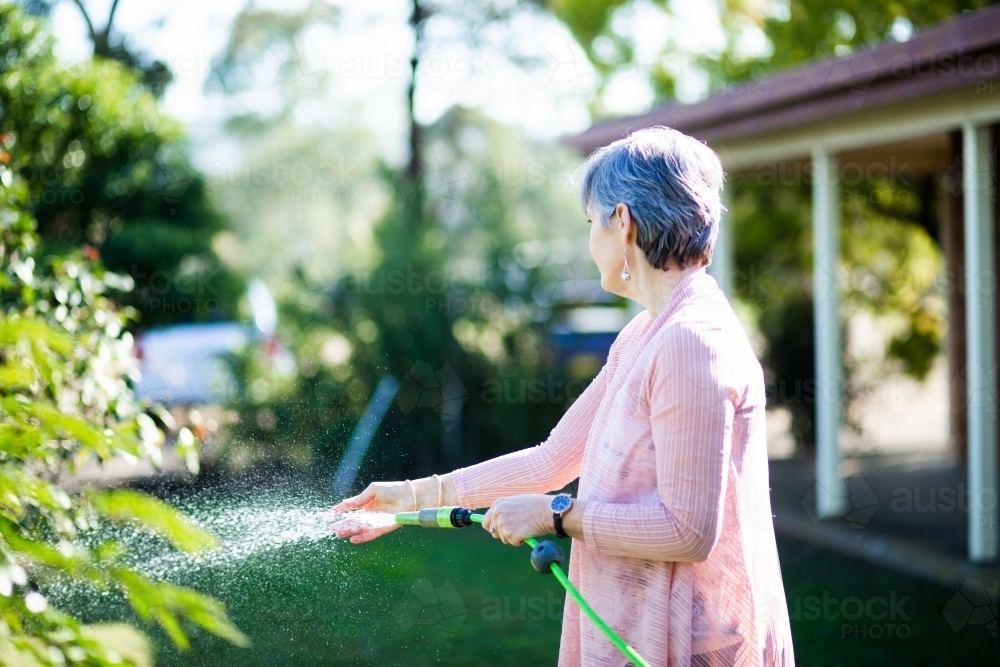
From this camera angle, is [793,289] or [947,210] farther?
[793,289]

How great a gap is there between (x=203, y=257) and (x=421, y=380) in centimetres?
246

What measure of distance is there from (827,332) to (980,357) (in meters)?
1.70

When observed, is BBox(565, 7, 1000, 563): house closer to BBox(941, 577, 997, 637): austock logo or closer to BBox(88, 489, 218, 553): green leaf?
BBox(941, 577, 997, 637): austock logo

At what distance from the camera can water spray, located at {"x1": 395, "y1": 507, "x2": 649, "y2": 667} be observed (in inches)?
78.2

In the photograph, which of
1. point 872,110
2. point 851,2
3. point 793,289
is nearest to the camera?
point 872,110

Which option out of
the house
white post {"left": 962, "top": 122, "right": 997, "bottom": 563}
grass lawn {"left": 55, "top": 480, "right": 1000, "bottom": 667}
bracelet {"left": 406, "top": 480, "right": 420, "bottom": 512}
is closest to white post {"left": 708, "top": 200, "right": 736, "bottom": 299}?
the house

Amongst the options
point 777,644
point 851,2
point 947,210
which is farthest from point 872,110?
point 851,2

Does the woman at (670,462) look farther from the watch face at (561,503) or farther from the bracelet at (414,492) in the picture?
the bracelet at (414,492)

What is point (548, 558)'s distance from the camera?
206 centimetres

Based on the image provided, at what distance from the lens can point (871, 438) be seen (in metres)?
10.6

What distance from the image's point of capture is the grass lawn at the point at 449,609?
2.87 meters

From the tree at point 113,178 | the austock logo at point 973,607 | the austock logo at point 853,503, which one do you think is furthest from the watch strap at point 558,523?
the austock logo at point 853,503

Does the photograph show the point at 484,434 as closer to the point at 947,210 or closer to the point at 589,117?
the point at 947,210

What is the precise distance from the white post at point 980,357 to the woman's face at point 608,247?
4443 millimetres
